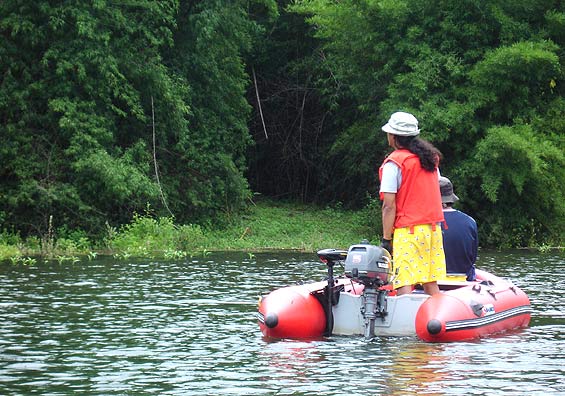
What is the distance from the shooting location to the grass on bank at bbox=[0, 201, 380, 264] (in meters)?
22.2

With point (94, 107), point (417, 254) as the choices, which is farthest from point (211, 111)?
point (417, 254)

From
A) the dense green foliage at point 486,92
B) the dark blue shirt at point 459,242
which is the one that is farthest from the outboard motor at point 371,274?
the dense green foliage at point 486,92

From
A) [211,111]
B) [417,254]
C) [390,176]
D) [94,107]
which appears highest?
[211,111]

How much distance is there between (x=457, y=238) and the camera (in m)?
12.3

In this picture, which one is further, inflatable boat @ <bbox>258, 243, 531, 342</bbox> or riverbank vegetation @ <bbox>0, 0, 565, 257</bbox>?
riverbank vegetation @ <bbox>0, 0, 565, 257</bbox>

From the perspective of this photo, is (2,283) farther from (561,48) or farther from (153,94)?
(561,48)

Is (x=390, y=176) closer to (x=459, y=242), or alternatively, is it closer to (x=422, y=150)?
(x=422, y=150)

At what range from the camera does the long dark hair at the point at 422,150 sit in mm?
11492

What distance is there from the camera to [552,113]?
26.2 meters

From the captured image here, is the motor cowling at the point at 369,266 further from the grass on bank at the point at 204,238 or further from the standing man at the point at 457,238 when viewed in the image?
the grass on bank at the point at 204,238

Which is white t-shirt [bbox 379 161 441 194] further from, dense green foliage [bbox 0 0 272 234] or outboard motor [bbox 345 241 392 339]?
dense green foliage [bbox 0 0 272 234]

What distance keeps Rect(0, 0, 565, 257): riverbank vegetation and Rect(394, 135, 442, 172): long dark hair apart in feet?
36.5

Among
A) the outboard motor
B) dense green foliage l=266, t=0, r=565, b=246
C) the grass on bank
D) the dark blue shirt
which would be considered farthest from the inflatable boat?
dense green foliage l=266, t=0, r=565, b=246

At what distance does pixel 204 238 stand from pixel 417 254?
14.0 metres
